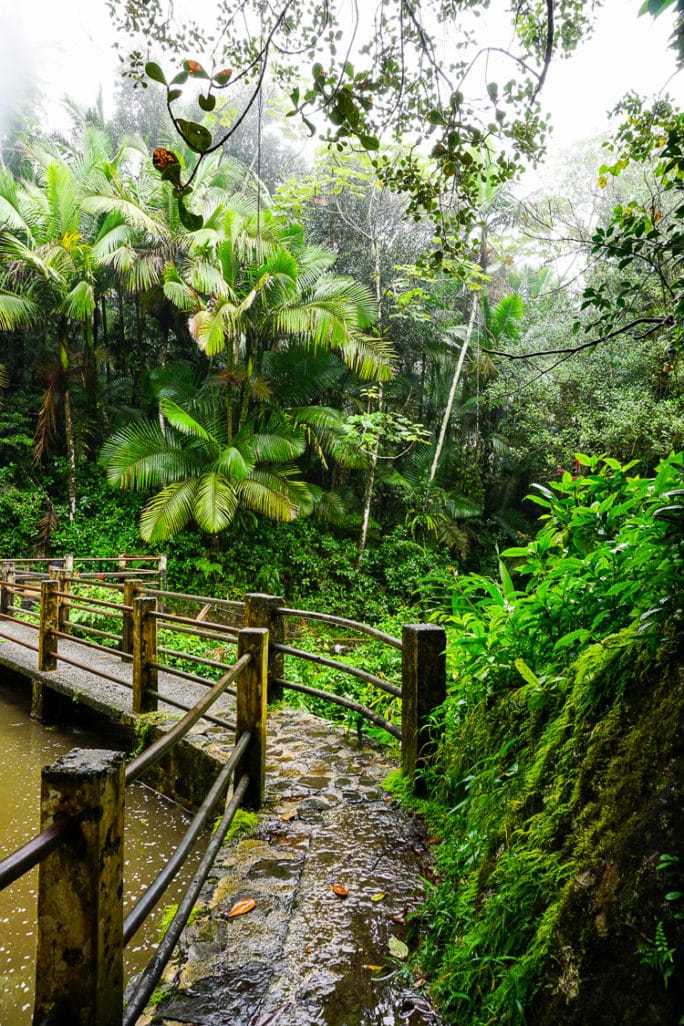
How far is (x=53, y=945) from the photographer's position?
116 centimetres

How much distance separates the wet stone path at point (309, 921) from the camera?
5.57 ft

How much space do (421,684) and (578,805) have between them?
4.53 ft

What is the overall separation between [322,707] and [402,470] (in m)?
9.54

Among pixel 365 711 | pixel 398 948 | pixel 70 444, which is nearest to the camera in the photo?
pixel 398 948

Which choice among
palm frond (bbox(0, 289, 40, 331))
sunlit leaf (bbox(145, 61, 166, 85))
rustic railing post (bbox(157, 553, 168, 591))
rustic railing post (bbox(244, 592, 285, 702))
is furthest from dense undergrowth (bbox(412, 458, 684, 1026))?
palm frond (bbox(0, 289, 40, 331))

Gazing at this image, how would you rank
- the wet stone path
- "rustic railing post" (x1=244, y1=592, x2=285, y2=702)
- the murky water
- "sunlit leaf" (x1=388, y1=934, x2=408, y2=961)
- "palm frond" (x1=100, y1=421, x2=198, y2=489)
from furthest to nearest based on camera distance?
"palm frond" (x1=100, y1=421, x2=198, y2=489) → "rustic railing post" (x1=244, y1=592, x2=285, y2=702) → the murky water → "sunlit leaf" (x1=388, y1=934, x2=408, y2=961) → the wet stone path

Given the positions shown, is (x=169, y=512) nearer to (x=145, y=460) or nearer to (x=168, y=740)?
(x=145, y=460)

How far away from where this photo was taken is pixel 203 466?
36.9ft

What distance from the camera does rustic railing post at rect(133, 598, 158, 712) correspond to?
159 inches

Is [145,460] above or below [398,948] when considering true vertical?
above

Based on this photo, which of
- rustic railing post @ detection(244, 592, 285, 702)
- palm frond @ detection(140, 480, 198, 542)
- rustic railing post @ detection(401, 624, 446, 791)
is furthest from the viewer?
palm frond @ detection(140, 480, 198, 542)

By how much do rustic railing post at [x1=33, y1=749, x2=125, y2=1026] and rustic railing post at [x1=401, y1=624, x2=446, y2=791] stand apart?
6.31 ft

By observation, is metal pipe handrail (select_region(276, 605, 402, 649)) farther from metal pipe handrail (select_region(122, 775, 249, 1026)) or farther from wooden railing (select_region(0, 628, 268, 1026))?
wooden railing (select_region(0, 628, 268, 1026))

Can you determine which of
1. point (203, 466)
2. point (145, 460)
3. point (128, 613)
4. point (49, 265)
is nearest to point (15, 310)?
point (49, 265)
